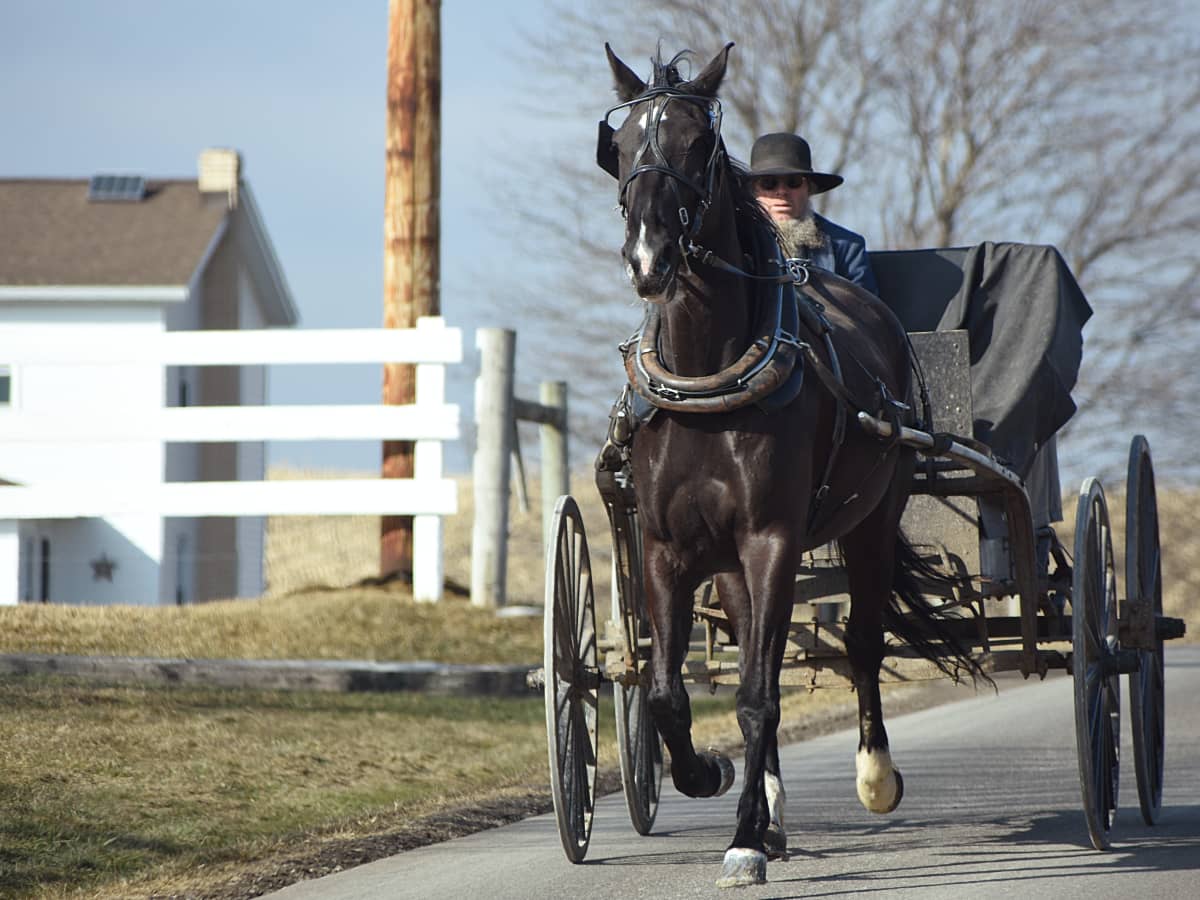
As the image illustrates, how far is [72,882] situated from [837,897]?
8.66 feet

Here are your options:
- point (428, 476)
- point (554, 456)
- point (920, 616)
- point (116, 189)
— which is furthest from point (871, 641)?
point (116, 189)

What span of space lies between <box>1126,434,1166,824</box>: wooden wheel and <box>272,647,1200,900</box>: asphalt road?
0.69 ft

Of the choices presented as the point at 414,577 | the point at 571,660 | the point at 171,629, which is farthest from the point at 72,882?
the point at 414,577

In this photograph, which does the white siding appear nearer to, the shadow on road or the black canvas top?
the black canvas top

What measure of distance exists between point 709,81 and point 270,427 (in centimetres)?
701

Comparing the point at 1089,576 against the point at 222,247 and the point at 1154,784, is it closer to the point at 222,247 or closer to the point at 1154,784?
the point at 1154,784

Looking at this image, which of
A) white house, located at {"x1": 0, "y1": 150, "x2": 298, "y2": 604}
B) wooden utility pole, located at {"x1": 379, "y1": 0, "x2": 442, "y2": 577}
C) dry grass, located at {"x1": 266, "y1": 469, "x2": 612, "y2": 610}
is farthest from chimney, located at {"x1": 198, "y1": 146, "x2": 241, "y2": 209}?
wooden utility pole, located at {"x1": 379, "y1": 0, "x2": 442, "y2": 577}

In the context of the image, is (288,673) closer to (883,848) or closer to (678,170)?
(883,848)

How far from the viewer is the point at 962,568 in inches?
286

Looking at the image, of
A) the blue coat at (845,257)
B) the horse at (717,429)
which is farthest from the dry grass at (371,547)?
the horse at (717,429)

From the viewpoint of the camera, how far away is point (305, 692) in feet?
32.7

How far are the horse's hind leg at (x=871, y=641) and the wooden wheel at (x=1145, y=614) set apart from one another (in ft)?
3.34

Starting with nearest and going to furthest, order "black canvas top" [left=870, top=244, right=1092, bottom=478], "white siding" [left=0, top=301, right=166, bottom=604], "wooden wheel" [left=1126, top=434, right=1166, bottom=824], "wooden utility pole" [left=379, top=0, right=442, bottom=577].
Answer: "wooden wheel" [left=1126, top=434, right=1166, bottom=824] < "black canvas top" [left=870, top=244, right=1092, bottom=478] < "wooden utility pole" [left=379, top=0, right=442, bottom=577] < "white siding" [left=0, top=301, right=166, bottom=604]

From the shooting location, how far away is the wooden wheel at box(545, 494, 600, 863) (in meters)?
6.09
